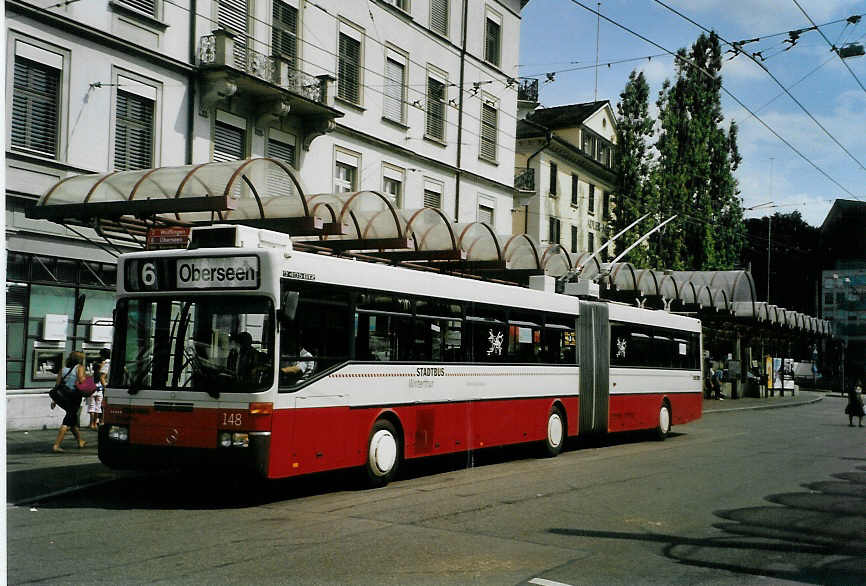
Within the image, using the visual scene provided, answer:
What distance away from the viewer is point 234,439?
404 inches

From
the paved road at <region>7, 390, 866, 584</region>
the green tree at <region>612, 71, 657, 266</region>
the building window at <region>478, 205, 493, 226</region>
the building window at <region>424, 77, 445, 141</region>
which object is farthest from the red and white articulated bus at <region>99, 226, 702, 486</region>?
the green tree at <region>612, 71, 657, 266</region>

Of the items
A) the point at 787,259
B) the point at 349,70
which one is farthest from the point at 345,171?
the point at 787,259

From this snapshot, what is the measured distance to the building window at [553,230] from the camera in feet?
164

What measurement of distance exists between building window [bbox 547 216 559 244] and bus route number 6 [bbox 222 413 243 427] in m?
40.6

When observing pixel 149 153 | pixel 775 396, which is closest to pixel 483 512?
pixel 149 153

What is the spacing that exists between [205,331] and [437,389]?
14.1 feet

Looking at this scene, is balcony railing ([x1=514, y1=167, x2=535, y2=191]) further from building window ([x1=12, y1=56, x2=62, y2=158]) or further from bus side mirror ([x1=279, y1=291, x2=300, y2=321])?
bus side mirror ([x1=279, y1=291, x2=300, y2=321])

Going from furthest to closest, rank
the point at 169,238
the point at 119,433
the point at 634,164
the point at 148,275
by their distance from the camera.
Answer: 1. the point at 634,164
2. the point at 169,238
3. the point at 148,275
4. the point at 119,433

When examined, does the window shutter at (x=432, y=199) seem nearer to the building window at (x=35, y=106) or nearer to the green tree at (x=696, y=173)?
the building window at (x=35, y=106)

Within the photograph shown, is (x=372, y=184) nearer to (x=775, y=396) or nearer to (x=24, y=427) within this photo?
(x=24, y=427)

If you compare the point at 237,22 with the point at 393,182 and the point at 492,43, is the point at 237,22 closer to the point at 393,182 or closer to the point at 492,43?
the point at 393,182

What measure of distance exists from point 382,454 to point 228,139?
43.1ft

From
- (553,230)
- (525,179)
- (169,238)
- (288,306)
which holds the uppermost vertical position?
(525,179)

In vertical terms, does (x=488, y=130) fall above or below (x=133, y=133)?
above
